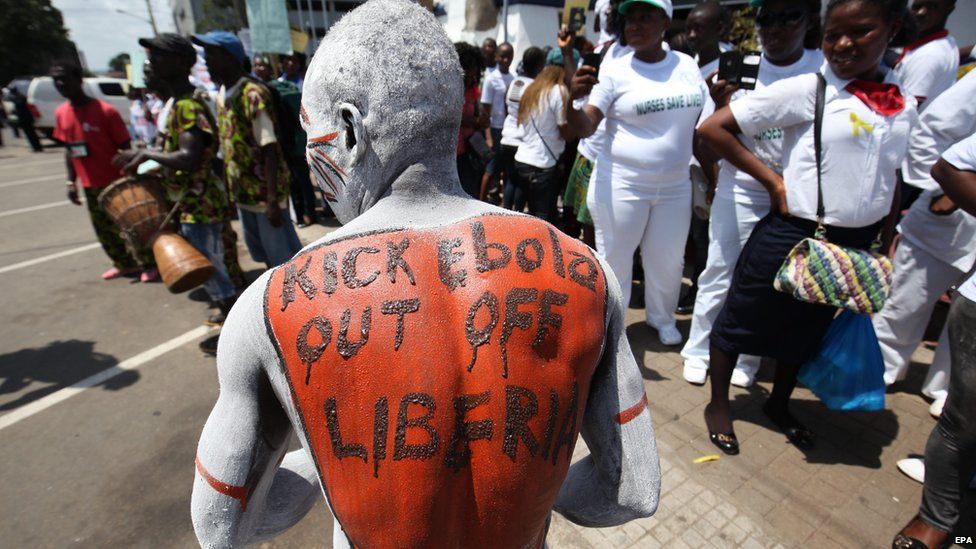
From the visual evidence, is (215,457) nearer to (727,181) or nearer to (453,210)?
(453,210)

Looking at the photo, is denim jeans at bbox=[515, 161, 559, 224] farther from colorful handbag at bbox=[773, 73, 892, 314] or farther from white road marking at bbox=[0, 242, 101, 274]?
white road marking at bbox=[0, 242, 101, 274]

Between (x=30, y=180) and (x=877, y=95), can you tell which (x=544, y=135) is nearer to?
(x=877, y=95)

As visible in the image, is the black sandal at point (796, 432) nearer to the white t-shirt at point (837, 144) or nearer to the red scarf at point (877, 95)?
the white t-shirt at point (837, 144)

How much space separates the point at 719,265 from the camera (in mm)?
3102

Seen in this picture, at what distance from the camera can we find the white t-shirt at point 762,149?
2.64m

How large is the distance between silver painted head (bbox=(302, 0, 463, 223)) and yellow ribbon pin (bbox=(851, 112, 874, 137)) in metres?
1.97

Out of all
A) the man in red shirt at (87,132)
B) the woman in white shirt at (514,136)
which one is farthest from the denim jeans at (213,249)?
the woman in white shirt at (514,136)

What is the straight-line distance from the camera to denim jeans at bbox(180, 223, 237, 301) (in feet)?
12.4

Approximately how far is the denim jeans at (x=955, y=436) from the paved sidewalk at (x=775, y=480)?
0.91ft

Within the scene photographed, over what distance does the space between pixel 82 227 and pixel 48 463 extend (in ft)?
19.2

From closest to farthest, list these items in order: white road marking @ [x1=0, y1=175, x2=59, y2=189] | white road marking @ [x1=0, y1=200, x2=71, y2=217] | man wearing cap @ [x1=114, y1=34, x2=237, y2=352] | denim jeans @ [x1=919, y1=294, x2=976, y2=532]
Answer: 1. denim jeans @ [x1=919, y1=294, x2=976, y2=532]
2. man wearing cap @ [x1=114, y1=34, x2=237, y2=352]
3. white road marking @ [x1=0, y1=200, x2=71, y2=217]
4. white road marking @ [x1=0, y1=175, x2=59, y2=189]

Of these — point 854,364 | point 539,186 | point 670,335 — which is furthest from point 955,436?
point 539,186

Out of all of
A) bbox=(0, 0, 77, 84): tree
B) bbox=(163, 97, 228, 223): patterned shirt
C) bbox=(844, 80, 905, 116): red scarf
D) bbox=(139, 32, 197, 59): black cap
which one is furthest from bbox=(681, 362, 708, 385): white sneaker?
bbox=(0, 0, 77, 84): tree

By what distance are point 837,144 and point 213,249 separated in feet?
13.3
